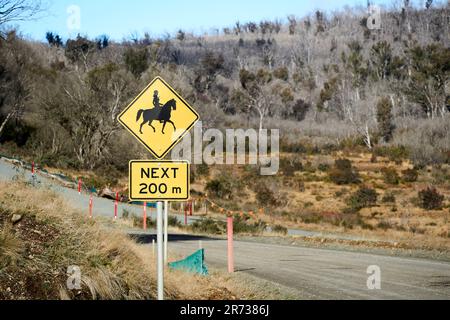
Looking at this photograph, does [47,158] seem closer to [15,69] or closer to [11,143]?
[11,143]

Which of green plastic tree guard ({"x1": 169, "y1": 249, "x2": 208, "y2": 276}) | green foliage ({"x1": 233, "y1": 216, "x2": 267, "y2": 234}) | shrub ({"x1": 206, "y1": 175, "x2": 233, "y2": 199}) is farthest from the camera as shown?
shrub ({"x1": 206, "y1": 175, "x2": 233, "y2": 199})

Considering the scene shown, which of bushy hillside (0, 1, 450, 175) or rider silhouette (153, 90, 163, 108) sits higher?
bushy hillside (0, 1, 450, 175)

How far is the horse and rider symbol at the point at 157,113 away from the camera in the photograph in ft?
25.5

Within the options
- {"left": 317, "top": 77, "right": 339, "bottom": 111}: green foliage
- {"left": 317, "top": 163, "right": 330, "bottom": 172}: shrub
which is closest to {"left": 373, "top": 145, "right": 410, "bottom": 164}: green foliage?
{"left": 317, "top": 163, "right": 330, "bottom": 172}: shrub

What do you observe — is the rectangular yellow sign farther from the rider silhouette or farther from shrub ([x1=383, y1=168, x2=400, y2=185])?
shrub ([x1=383, y1=168, x2=400, y2=185])

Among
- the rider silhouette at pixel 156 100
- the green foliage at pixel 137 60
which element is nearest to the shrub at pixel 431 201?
the rider silhouette at pixel 156 100

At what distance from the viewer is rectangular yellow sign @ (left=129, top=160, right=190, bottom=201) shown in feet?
24.7

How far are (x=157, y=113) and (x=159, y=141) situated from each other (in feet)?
1.14

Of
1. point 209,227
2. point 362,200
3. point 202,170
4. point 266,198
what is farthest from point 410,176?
point 209,227

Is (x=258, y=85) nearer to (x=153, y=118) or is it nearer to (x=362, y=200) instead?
(x=362, y=200)

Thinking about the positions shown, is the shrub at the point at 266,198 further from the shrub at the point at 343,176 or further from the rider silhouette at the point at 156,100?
the rider silhouette at the point at 156,100

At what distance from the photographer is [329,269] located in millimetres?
14375
